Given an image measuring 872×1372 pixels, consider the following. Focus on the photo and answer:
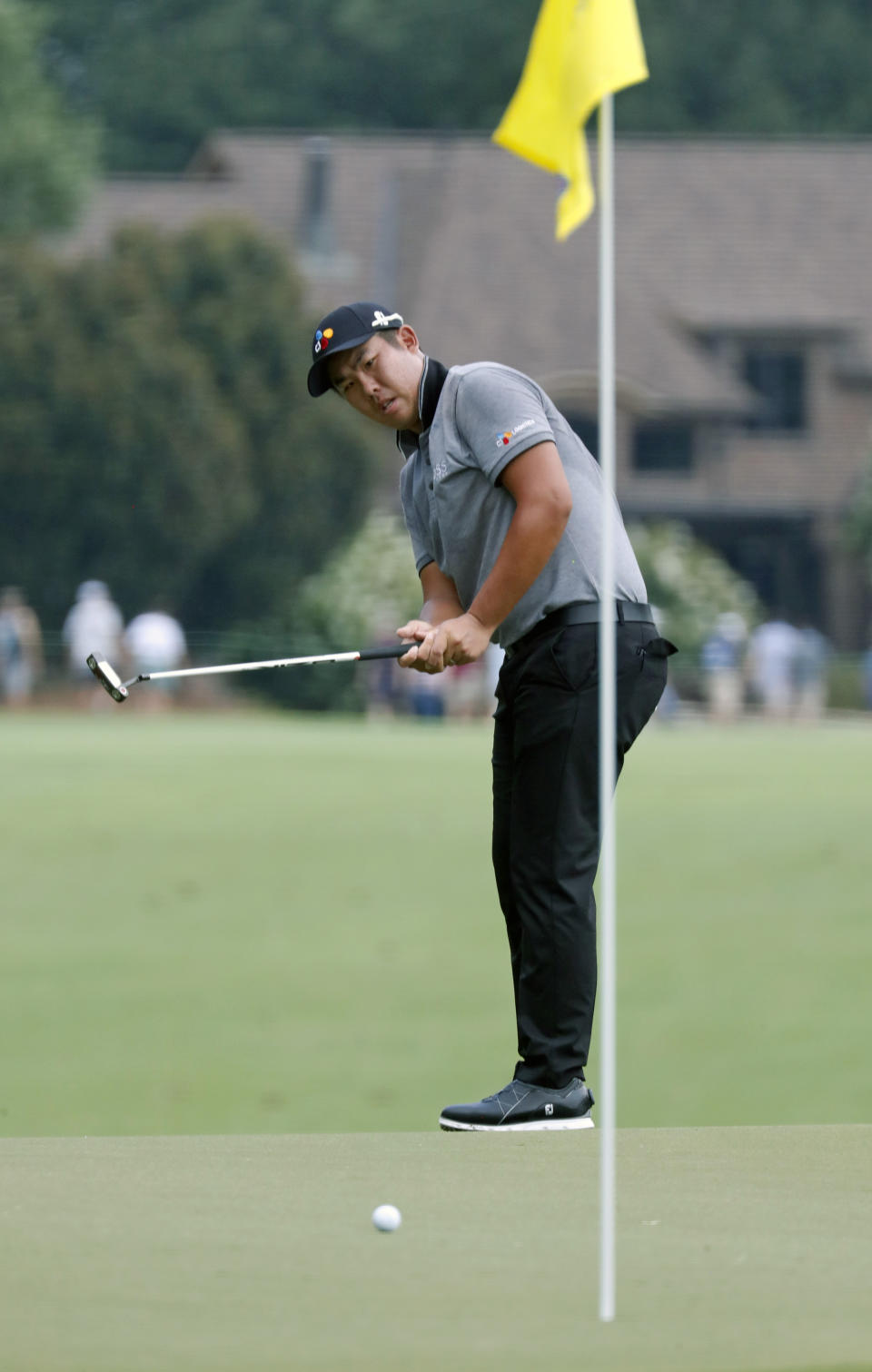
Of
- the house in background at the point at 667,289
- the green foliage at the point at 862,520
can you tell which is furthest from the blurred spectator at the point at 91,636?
the green foliage at the point at 862,520

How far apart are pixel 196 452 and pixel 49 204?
10992 millimetres

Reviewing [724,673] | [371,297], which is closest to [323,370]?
[724,673]

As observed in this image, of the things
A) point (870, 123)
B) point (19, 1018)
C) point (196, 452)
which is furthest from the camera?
point (870, 123)

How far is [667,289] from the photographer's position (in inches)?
1962

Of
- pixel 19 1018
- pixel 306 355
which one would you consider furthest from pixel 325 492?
pixel 19 1018

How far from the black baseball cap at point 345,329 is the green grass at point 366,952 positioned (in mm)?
3065

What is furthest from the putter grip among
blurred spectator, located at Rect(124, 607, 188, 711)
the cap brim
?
blurred spectator, located at Rect(124, 607, 188, 711)

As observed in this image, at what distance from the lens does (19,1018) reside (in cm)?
995

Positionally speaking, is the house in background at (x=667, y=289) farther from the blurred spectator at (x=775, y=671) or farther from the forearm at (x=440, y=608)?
the forearm at (x=440, y=608)

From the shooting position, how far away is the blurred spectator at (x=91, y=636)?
3447 centimetres

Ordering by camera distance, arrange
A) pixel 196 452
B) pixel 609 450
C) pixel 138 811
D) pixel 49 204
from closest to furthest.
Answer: pixel 609 450
pixel 138 811
pixel 196 452
pixel 49 204

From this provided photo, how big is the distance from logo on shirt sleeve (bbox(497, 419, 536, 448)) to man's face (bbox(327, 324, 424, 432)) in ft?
1.06

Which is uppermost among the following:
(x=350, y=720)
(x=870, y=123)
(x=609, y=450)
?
(x=870, y=123)

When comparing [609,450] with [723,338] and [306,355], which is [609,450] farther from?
[723,338]
